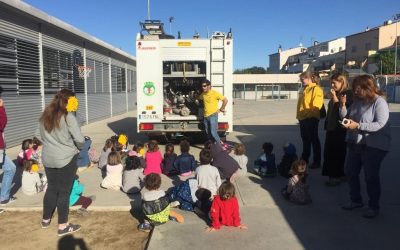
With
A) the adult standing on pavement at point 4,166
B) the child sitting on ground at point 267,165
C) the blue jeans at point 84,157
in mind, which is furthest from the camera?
the blue jeans at point 84,157

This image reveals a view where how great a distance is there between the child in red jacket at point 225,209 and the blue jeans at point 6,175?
3053mm

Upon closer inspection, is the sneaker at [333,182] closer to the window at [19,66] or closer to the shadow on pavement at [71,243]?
the shadow on pavement at [71,243]

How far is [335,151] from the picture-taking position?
663 cm

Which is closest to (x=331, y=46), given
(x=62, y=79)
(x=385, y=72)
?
(x=385, y=72)

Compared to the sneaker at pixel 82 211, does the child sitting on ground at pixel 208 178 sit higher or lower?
higher

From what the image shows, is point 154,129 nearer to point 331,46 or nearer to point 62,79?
point 62,79

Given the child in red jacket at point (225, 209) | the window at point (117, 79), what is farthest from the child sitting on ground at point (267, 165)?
the window at point (117, 79)

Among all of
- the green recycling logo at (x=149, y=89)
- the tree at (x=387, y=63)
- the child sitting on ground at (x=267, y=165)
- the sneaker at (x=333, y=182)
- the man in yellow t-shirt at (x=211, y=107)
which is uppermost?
the tree at (x=387, y=63)

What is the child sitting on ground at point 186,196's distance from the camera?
5.56m

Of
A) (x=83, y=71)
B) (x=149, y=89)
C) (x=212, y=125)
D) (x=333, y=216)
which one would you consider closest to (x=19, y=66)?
(x=149, y=89)

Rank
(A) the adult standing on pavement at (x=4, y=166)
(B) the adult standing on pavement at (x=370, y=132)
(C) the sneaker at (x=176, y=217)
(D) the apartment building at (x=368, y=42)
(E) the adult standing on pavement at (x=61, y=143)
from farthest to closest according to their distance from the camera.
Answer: (D) the apartment building at (x=368, y=42)
(A) the adult standing on pavement at (x=4, y=166)
(C) the sneaker at (x=176, y=217)
(B) the adult standing on pavement at (x=370, y=132)
(E) the adult standing on pavement at (x=61, y=143)

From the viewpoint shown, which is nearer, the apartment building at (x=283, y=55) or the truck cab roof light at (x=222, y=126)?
the truck cab roof light at (x=222, y=126)

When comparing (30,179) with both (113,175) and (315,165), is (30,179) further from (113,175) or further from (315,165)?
(315,165)

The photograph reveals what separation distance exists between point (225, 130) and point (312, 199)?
4.75m
